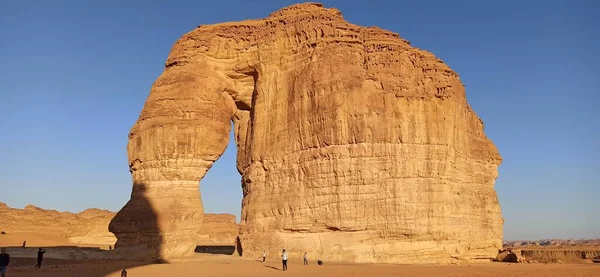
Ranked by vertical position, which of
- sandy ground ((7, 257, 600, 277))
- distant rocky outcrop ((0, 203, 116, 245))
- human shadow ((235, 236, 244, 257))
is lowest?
sandy ground ((7, 257, 600, 277))

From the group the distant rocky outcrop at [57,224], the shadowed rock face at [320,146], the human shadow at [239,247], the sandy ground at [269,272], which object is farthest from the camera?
the distant rocky outcrop at [57,224]

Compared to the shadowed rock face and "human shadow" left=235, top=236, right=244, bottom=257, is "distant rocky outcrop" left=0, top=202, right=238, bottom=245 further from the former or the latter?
"human shadow" left=235, top=236, right=244, bottom=257

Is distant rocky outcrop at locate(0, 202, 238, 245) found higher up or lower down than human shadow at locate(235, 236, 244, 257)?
higher up

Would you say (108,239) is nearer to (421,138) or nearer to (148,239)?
(148,239)

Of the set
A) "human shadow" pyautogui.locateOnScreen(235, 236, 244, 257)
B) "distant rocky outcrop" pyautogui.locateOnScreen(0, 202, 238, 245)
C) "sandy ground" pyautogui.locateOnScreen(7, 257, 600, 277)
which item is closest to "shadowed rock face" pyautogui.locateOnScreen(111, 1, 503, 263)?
"human shadow" pyautogui.locateOnScreen(235, 236, 244, 257)

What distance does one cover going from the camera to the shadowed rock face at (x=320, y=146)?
1028 inches

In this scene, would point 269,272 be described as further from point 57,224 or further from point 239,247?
point 57,224

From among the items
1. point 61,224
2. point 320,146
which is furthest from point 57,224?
point 320,146

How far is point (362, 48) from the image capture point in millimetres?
29766

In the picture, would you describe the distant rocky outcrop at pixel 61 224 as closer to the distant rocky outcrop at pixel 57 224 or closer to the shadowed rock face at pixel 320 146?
the distant rocky outcrop at pixel 57 224

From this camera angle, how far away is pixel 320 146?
1110 inches

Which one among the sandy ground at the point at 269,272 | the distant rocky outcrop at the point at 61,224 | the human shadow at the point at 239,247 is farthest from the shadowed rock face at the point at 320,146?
the distant rocky outcrop at the point at 61,224

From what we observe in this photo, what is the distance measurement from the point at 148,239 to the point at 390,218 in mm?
14003

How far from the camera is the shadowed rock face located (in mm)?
26109
